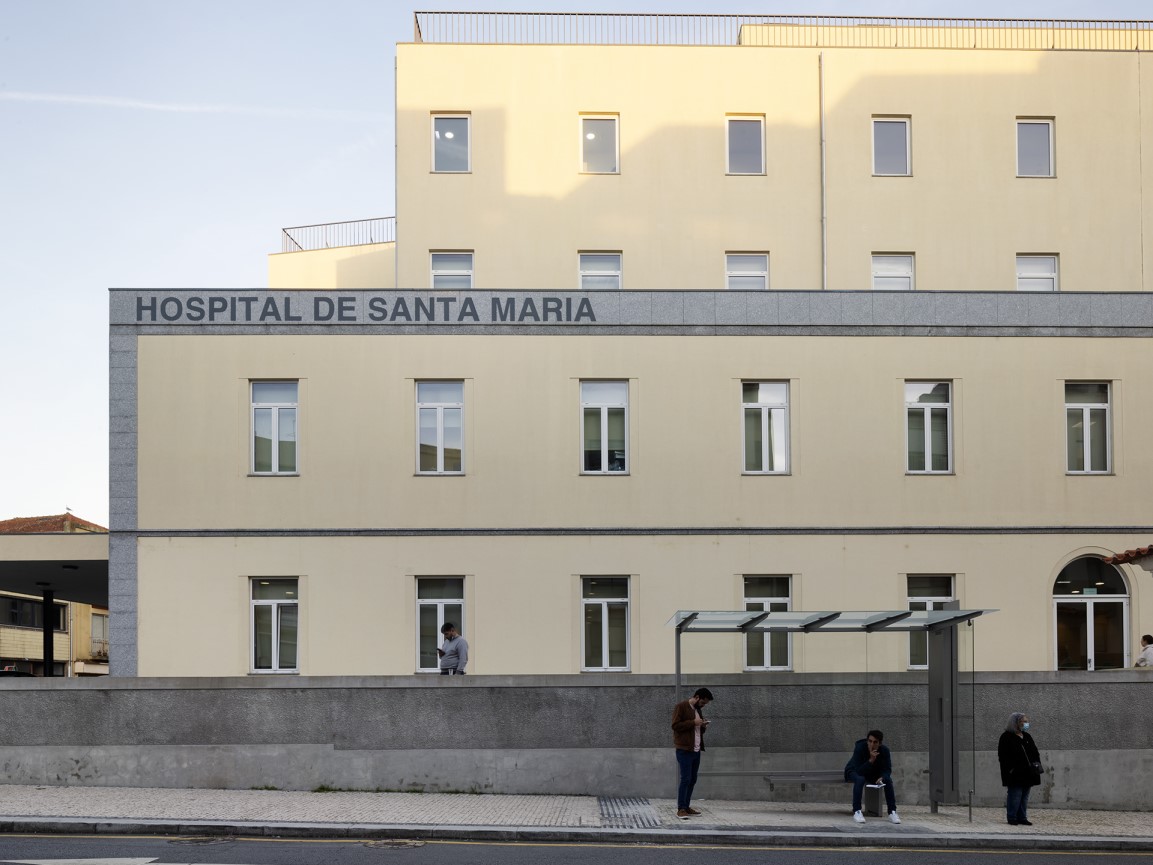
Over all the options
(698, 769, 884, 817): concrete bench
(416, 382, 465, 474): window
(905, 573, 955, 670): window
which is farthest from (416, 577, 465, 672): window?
(905, 573, 955, 670): window

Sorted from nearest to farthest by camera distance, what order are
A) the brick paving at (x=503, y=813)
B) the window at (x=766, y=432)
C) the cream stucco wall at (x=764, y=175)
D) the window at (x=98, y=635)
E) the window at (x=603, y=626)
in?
the brick paving at (x=503, y=813), the window at (x=603, y=626), the window at (x=766, y=432), the cream stucco wall at (x=764, y=175), the window at (x=98, y=635)

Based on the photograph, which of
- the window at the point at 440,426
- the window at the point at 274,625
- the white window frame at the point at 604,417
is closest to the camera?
the window at the point at 274,625

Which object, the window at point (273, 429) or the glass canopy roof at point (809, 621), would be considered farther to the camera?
the window at point (273, 429)

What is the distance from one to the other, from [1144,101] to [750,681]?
20800 mm

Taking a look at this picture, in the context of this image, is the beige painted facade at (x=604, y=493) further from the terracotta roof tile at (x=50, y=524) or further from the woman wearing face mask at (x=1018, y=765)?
the terracotta roof tile at (x=50, y=524)

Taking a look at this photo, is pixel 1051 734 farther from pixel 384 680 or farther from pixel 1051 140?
pixel 1051 140

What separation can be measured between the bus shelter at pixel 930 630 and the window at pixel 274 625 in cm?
814

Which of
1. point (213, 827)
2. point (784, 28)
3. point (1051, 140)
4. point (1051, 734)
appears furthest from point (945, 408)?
point (213, 827)

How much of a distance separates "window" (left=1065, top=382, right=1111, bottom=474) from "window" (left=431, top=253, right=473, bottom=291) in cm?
1384

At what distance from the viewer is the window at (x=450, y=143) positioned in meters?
30.9

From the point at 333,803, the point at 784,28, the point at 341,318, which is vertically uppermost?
the point at 784,28

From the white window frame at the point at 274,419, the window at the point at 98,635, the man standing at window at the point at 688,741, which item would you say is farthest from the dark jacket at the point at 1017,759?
the window at the point at 98,635

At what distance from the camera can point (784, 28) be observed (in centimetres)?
3266

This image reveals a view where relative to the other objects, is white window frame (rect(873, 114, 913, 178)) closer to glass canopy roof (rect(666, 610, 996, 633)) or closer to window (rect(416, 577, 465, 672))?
window (rect(416, 577, 465, 672))
